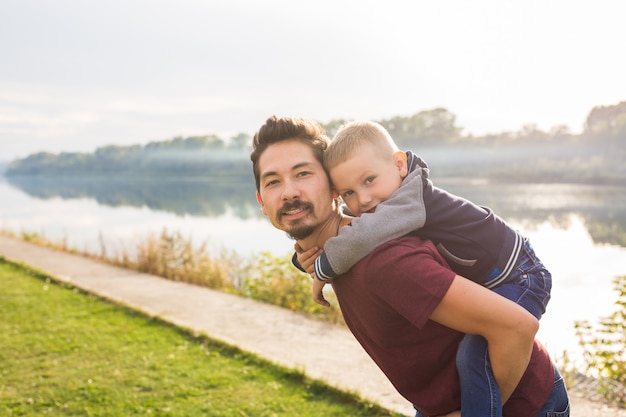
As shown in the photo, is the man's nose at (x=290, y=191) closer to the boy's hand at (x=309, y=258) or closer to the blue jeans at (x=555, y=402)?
the boy's hand at (x=309, y=258)

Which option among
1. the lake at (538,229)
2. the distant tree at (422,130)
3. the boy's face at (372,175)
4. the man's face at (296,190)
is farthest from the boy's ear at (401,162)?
the distant tree at (422,130)

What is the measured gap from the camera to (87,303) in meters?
7.97

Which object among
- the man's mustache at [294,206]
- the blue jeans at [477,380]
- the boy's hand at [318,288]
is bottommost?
the blue jeans at [477,380]

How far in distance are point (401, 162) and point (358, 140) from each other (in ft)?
0.61

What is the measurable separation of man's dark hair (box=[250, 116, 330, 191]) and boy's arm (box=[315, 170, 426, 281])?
57 cm

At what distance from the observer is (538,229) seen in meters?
18.5

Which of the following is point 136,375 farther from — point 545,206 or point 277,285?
point 545,206

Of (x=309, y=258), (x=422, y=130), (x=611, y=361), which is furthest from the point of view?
(x=422, y=130)

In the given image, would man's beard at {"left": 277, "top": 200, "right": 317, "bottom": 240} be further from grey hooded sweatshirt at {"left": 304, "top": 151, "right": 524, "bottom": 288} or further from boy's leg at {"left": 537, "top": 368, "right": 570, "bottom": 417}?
boy's leg at {"left": 537, "top": 368, "right": 570, "bottom": 417}

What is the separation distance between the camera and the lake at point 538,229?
32.5 ft

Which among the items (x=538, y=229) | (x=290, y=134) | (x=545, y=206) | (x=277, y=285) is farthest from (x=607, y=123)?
(x=290, y=134)

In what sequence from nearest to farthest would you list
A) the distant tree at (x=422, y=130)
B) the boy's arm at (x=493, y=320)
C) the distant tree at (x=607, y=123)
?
the boy's arm at (x=493, y=320), the distant tree at (x=607, y=123), the distant tree at (x=422, y=130)

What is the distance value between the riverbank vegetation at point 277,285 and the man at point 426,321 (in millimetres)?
3256

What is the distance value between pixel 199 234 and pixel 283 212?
2180 cm
